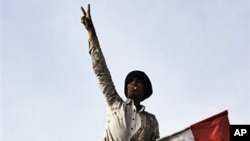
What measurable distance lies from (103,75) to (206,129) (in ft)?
5.78

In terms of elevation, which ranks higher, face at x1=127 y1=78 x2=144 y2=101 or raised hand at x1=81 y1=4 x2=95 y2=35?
raised hand at x1=81 y1=4 x2=95 y2=35

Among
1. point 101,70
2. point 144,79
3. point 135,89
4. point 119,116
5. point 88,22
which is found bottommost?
point 119,116

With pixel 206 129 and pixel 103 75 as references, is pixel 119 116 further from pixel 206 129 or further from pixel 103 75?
pixel 206 129

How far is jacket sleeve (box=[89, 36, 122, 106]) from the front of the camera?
9898mm

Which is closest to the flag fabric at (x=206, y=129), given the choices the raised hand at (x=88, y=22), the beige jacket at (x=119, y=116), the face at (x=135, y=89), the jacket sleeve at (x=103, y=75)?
the beige jacket at (x=119, y=116)

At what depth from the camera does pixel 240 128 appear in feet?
55.0

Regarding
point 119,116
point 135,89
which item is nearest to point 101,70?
point 135,89

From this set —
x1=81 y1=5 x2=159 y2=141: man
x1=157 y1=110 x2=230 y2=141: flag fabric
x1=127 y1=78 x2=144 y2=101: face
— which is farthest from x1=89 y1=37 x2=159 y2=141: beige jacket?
x1=157 y1=110 x2=230 y2=141: flag fabric

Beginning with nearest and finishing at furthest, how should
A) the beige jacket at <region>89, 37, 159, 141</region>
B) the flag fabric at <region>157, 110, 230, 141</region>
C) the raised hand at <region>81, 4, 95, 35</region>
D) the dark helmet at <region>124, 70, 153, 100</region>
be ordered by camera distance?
the beige jacket at <region>89, 37, 159, 141</region>, the flag fabric at <region>157, 110, 230, 141</region>, the dark helmet at <region>124, 70, 153, 100</region>, the raised hand at <region>81, 4, 95, 35</region>

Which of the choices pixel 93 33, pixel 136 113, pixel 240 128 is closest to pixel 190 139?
pixel 136 113

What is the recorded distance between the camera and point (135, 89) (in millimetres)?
10062

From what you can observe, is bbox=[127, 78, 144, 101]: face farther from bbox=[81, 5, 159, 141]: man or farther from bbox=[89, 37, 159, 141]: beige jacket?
bbox=[89, 37, 159, 141]: beige jacket

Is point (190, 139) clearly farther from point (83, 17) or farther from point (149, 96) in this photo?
point (83, 17)

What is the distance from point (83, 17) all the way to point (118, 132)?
2087 millimetres
